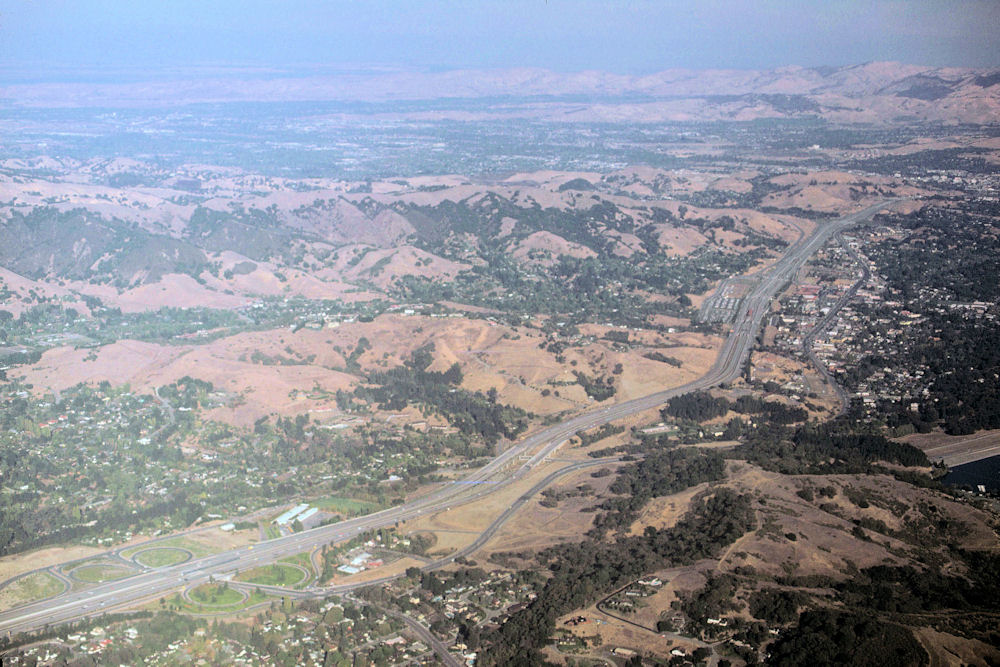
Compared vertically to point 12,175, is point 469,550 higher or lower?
lower

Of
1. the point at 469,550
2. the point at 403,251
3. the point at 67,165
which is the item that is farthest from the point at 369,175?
the point at 469,550

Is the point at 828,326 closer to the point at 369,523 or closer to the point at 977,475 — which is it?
the point at 977,475

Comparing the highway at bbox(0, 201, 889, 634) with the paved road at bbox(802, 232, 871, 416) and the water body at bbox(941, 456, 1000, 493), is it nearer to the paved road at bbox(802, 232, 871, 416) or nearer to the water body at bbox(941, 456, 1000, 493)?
the paved road at bbox(802, 232, 871, 416)

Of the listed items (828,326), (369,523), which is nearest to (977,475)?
(828,326)

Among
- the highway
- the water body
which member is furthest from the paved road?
the water body

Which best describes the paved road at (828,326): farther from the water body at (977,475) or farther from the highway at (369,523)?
the water body at (977,475)

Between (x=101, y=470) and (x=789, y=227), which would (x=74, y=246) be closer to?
(x=101, y=470)

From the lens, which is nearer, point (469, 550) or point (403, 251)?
point (469, 550)
